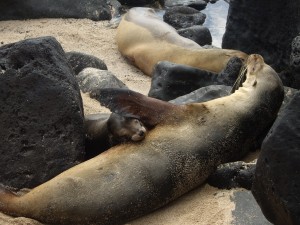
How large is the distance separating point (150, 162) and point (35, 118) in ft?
2.41

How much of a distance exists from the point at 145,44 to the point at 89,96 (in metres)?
1.95

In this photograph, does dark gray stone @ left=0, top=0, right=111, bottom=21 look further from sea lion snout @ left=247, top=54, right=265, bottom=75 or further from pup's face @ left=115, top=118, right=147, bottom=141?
pup's face @ left=115, top=118, right=147, bottom=141

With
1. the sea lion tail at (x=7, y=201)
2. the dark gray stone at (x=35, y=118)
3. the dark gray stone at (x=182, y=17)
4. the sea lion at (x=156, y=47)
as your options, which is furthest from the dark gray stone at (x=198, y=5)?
the sea lion tail at (x=7, y=201)

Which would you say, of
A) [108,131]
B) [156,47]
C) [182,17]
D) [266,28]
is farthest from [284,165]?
[182,17]

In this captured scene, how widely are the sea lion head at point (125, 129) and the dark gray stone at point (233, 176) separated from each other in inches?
Result: 19.9

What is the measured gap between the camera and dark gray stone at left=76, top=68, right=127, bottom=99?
5270mm

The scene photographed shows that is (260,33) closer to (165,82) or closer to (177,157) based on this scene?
(165,82)

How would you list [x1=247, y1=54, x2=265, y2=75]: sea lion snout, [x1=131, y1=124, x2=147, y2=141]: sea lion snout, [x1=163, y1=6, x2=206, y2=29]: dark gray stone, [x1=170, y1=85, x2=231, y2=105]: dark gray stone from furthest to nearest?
[x1=163, y1=6, x2=206, y2=29]: dark gray stone
[x1=170, y1=85, x2=231, y2=105]: dark gray stone
[x1=247, y1=54, x2=265, y2=75]: sea lion snout
[x1=131, y1=124, x2=147, y2=141]: sea lion snout

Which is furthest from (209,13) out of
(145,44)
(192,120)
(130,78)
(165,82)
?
(192,120)

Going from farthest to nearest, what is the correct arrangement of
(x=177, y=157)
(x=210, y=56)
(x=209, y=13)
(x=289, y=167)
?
(x=209, y=13) → (x=210, y=56) → (x=177, y=157) → (x=289, y=167)

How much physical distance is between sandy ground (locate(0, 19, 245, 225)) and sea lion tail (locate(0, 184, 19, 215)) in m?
0.04

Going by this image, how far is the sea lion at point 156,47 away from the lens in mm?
5754

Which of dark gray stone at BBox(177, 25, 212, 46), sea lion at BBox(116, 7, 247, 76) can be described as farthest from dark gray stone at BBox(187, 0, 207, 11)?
dark gray stone at BBox(177, 25, 212, 46)

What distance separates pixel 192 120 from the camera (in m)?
3.75
